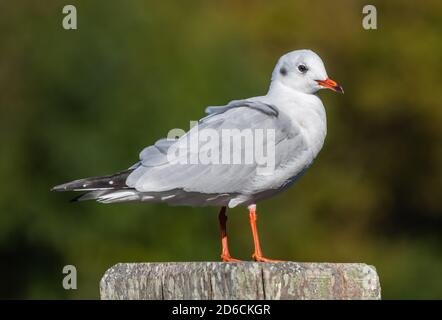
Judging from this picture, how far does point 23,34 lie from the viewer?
653 inches

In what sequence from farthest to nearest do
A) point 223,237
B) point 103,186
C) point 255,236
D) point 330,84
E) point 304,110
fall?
point 330,84 < point 304,110 < point 223,237 < point 255,236 < point 103,186

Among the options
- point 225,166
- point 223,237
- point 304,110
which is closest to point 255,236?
point 223,237

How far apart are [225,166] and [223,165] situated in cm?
1

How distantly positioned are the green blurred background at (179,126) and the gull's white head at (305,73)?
6497 mm

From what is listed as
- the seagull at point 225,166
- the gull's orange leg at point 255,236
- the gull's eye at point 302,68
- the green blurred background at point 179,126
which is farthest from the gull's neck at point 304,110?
the green blurred background at point 179,126

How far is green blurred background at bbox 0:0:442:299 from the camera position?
14.2 metres

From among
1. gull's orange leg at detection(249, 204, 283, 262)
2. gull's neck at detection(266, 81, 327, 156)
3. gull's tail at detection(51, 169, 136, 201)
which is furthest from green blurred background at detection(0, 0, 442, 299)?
gull's tail at detection(51, 169, 136, 201)

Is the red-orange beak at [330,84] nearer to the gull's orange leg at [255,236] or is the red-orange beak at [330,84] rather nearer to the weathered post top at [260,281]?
the gull's orange leg at [255,236]

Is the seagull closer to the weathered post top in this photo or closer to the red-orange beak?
the red-orange beak

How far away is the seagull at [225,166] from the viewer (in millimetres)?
6469

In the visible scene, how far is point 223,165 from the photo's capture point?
21.9 feet

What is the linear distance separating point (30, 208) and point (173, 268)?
9810mm

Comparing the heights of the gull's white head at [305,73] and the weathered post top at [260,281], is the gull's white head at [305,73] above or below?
above

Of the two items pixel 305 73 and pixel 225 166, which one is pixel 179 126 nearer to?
pixel 305 73
